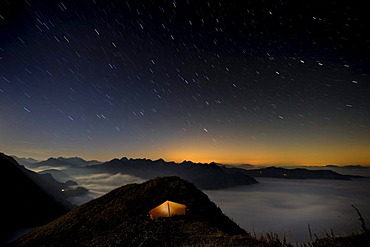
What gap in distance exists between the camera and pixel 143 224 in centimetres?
2170

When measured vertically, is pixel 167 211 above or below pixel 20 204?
above

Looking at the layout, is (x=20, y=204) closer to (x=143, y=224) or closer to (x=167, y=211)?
(x=143, y=224)

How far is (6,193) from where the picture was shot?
3147 inches

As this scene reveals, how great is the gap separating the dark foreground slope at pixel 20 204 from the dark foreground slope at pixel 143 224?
173 feet

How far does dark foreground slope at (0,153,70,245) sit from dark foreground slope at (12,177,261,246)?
52728mm

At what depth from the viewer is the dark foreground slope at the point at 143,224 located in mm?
17359

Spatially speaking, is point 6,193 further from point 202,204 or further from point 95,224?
point 202,204

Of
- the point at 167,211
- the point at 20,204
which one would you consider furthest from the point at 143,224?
the point at 20,204

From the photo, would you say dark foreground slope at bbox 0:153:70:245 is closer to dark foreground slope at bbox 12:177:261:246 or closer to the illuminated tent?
dark foreground slope at bbox 12:177:261:246

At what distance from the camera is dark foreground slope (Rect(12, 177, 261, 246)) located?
17359 mm

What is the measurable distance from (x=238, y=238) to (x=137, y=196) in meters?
18.2

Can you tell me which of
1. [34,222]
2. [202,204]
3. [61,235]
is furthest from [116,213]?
[34,222]

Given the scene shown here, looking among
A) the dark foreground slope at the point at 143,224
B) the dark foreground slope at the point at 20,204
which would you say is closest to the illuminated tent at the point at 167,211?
the dark foreground slope at the point at 143,224

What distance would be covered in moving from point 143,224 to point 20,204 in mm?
83115
